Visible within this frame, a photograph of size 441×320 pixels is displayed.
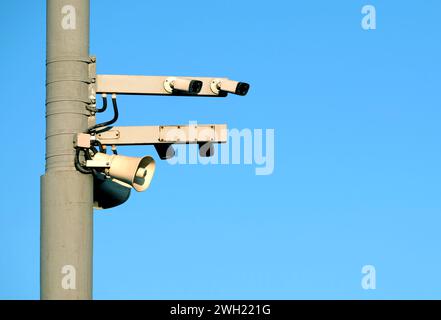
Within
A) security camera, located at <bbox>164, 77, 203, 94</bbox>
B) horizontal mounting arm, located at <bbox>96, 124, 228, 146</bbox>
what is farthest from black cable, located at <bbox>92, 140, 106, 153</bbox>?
security camera, located at <bbox>164, 77, 203, 94</bbox>

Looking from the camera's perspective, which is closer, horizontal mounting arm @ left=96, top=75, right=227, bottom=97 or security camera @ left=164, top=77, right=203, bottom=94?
security camera @ left=164, top=77, right=203, bottom=94

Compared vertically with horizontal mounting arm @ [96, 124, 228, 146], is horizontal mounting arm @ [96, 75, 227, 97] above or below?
above

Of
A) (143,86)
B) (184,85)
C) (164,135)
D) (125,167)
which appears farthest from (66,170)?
(184,85)

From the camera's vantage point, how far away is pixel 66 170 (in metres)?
39.0

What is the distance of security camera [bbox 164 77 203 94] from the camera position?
39250 millimetres

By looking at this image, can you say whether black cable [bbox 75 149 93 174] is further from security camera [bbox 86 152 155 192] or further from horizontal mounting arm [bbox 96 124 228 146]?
horizontal mounting arm [bbox 96 124 228 146]

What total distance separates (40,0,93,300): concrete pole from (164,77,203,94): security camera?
828 mm

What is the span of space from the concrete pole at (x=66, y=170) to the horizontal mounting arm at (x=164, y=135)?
0.39 meters

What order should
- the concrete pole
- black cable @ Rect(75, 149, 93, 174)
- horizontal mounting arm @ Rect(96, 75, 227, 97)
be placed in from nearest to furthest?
the concrete pole
black cable @ Rect(75, 149, 93, 174)
horizontal mounting arm @ Rect(96, 75, 227, 97)

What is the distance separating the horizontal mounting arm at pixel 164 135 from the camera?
39.2 meters

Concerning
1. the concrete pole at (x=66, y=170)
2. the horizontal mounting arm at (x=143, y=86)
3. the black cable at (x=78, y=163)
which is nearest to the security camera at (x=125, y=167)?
the black cable at (x=78, y=163)
